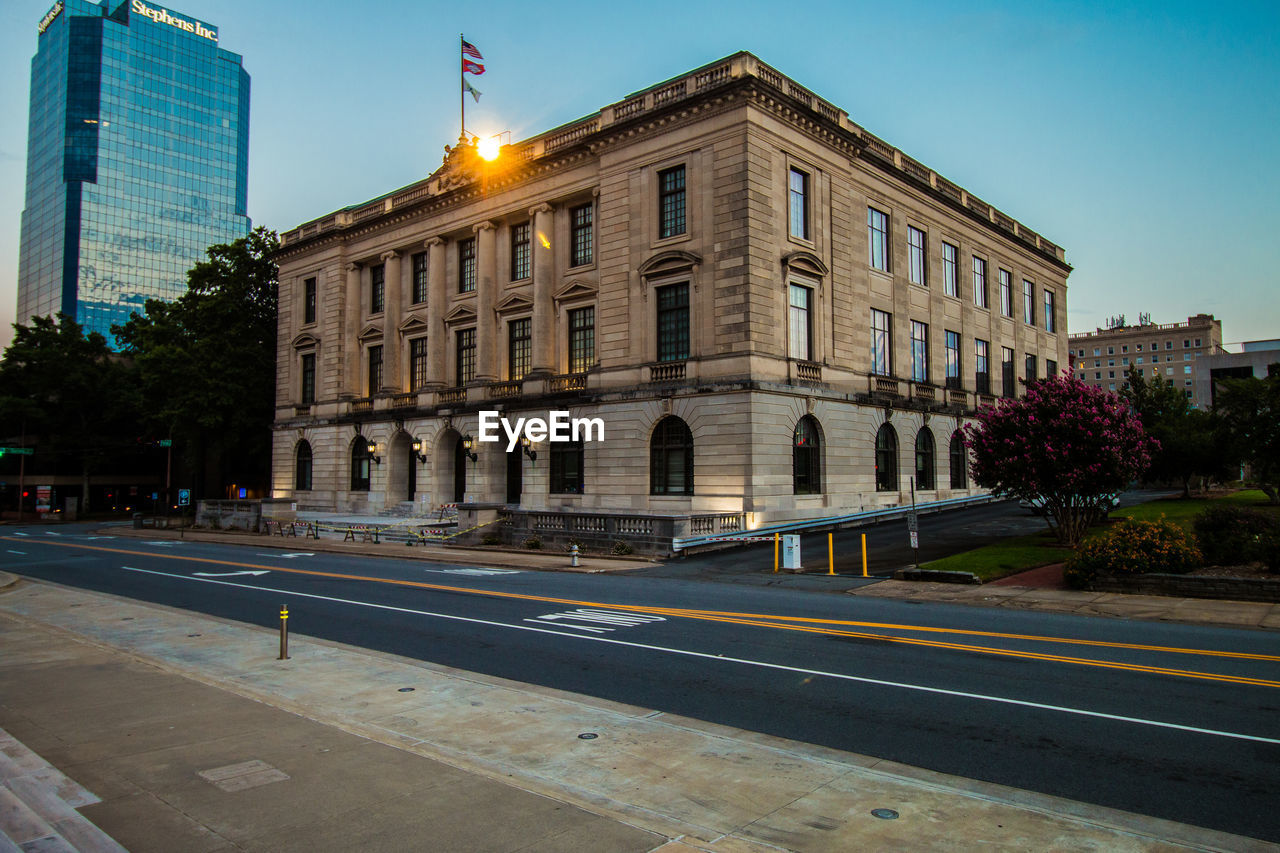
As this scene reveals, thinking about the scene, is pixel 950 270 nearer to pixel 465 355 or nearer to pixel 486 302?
pixel 486 302

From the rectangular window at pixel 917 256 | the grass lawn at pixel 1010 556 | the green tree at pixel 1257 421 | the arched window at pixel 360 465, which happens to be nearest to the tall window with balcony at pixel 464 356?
the arched window at pixel 360 465

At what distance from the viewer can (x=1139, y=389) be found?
172 feet

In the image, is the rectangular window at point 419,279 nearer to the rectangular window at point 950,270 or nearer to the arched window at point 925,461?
the arched window at point 925,461

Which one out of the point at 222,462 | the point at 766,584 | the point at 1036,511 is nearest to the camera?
the point at 766,584

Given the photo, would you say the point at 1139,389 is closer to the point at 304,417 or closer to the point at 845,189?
the point at 845,189

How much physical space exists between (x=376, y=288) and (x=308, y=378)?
9.19 m

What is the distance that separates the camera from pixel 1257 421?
93.7ft

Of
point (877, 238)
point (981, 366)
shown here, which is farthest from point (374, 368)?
point (981, 366)

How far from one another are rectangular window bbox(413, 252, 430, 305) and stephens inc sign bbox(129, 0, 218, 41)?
171143mm

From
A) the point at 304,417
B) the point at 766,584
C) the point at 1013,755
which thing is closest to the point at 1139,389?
the point at 766,584

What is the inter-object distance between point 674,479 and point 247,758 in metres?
28.8

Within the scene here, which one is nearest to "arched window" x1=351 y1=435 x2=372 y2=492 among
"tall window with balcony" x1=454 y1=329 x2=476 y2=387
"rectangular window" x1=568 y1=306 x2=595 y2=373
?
"tall window with balcony" x1=454 y1=329 x2=476 y2=387

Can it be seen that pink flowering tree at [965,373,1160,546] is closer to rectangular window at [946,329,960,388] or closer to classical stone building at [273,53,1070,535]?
classical stone building at [273,53,1070,535]

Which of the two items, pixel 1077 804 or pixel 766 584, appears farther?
pixel 766 584
